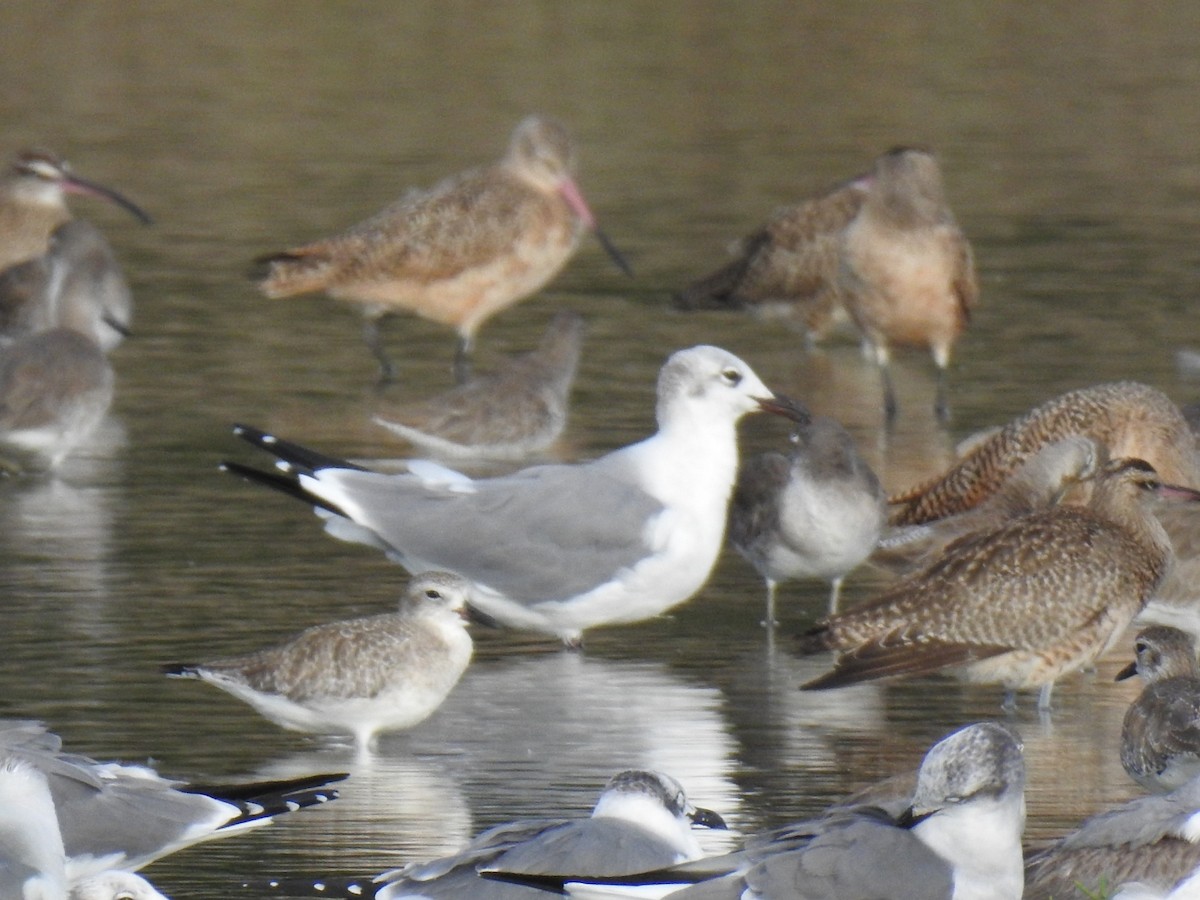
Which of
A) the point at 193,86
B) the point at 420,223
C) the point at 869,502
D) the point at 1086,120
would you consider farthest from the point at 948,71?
the point at 869,502

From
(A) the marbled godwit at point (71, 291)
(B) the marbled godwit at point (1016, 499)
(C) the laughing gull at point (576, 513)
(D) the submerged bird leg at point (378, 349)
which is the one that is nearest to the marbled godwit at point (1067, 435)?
(B) the marbled godwit at point (1016, 499)

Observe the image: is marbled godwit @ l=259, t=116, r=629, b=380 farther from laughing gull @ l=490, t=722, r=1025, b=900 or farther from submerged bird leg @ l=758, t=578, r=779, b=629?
laughing gull @ l=490, t=722, r=1025, b=900

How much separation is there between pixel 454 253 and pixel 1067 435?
4.53 metres

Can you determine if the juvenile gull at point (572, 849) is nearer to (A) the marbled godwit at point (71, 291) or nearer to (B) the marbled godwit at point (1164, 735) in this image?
(B) the marbled godwit at point (1164, 735)

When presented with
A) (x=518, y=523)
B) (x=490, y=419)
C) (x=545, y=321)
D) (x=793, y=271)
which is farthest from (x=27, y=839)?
(x=545, y=321)

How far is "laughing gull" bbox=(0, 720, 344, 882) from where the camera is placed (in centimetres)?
572

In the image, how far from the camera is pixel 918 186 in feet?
41.5

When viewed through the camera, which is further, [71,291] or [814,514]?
[71,291]

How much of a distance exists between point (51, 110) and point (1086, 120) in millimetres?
8296

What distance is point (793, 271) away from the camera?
46.0 feet

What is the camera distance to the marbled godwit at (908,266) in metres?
12.5

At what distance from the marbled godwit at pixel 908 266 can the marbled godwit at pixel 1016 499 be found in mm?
3025

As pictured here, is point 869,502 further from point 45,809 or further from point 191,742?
point 45,809

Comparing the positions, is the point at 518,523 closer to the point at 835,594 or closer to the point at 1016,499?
the point at 835,594
